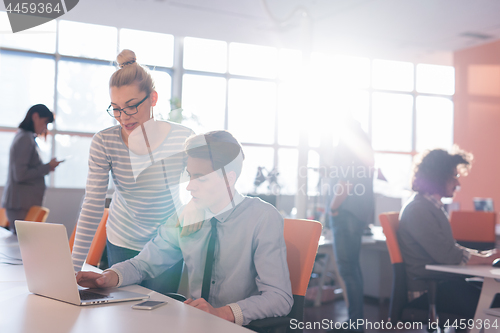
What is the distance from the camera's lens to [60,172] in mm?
6203

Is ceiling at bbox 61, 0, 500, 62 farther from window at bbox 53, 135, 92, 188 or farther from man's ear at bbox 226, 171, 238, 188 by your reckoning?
man's ear at bbox 226, 171, 238, 188

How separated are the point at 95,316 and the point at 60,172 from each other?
571cm

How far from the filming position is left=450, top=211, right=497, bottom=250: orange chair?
3688 mm

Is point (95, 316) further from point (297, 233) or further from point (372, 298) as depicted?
point (372, 298)

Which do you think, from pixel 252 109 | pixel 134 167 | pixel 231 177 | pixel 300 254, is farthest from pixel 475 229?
pixel 252 109

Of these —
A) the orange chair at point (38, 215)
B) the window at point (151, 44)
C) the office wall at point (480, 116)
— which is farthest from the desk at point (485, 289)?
the office wall at point (480, 116)

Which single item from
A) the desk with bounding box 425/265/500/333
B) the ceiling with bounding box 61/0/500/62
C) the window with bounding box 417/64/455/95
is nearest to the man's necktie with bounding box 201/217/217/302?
the desk with bounding box 425/265/500/333

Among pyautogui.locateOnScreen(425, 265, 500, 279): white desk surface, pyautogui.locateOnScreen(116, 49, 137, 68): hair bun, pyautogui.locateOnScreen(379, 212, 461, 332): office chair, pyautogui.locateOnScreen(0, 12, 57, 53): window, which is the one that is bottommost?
pyautogui.locateOnScreen(379, 212, 461, 332): office chair

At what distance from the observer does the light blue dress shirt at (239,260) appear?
128 cm

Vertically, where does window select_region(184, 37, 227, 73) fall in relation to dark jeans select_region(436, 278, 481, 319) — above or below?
above

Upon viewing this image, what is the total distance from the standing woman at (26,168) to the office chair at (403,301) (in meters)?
2.66

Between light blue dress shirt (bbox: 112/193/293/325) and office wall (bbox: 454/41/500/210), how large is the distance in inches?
274

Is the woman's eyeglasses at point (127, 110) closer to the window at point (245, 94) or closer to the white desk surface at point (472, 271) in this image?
the white desk surface at point (472, 271)

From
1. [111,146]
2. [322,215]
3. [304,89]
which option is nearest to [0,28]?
[304,89]
